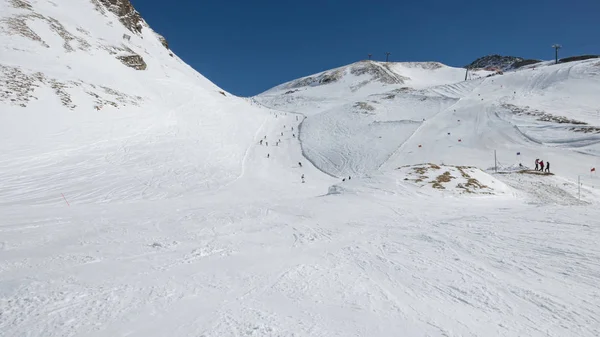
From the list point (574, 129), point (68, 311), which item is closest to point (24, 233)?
point (68, 311)

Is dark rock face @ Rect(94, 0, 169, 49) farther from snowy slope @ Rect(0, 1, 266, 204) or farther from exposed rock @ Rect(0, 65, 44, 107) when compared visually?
exposed rock @ Rect(0, 65, 44, 107)

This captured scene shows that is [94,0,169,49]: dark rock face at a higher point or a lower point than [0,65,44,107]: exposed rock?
higher

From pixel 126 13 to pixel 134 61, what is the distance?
30162mm

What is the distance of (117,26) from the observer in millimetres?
63094

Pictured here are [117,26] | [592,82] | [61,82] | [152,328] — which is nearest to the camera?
[152,328]

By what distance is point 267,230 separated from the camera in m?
9.48

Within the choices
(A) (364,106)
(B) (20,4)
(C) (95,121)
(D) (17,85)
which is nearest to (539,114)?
(A) (364,106)

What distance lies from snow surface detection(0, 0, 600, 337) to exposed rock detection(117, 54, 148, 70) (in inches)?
532

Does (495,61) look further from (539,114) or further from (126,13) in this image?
(126,13)

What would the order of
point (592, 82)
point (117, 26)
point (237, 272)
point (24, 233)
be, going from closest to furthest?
point (237, 272), point (24, 233), point (592, 82), point (117, 26)

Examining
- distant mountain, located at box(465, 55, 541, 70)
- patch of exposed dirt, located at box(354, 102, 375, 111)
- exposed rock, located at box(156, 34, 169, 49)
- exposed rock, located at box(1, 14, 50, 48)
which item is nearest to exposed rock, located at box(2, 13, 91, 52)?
exposed rock, located at box(1, 14, 50, 48)

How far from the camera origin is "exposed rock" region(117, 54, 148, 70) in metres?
49.4

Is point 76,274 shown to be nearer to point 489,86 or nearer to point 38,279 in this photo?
point 38,279

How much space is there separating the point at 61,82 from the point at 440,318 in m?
37.7
